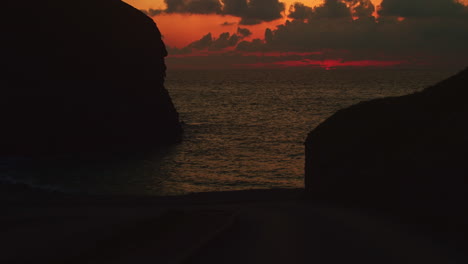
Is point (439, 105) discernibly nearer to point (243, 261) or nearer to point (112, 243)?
point (243, 261)

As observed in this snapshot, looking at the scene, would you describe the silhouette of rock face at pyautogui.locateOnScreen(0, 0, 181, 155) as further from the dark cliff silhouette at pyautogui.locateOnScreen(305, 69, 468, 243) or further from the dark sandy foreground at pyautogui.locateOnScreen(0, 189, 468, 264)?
the dark cliff silhouette at pyautogui.locateOnScreen(305, 69, 468, 243)

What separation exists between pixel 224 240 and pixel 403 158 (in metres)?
5.79

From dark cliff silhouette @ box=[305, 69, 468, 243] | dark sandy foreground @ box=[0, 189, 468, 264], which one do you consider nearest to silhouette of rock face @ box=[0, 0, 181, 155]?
dark sandy foreground @ box=[0, 189, 468, 264]

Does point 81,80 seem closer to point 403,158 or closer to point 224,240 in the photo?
point 224,240

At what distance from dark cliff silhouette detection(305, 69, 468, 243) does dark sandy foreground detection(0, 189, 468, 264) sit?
901 millimetres

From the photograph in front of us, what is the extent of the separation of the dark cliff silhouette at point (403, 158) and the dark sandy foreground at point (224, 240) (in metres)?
0.90

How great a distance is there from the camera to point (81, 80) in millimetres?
42000

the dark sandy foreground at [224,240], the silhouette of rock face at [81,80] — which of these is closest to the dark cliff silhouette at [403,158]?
the dark sandy foreground at [224,240]

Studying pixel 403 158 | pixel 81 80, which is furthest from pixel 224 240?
pixel 81 80

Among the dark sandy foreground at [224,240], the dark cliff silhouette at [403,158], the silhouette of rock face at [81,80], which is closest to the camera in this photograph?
the dark sandy foreground at [224,240]

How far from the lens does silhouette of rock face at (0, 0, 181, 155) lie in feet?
124

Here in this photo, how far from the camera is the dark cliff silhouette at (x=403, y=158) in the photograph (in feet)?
33.8

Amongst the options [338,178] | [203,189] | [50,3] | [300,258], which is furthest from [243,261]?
[50,3]

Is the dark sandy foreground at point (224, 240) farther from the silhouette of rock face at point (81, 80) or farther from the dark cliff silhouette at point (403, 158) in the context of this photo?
the silhouette of rock face at point (81, 80)
